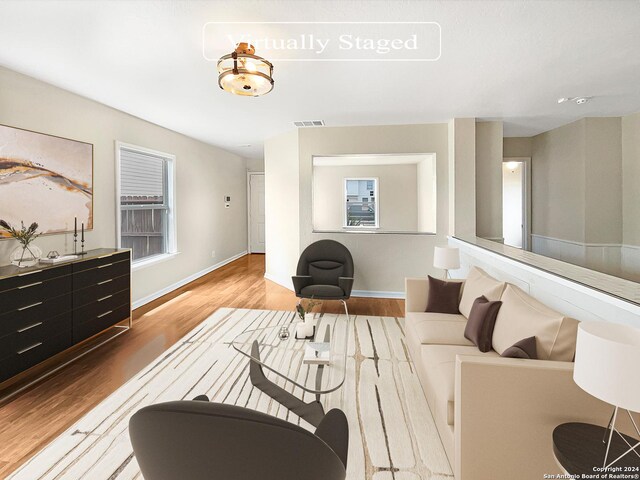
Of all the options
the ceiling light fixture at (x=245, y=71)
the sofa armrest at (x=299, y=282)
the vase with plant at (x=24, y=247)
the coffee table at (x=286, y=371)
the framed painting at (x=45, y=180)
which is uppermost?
the ceiling light fixture at (x=245, y=71)

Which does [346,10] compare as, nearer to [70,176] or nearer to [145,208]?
[70,176]

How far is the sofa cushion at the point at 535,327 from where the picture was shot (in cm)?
181

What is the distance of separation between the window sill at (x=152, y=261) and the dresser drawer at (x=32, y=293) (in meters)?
1.69

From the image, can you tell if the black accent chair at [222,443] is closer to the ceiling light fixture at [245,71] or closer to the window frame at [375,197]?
the ceiling light fixture at [245,71]

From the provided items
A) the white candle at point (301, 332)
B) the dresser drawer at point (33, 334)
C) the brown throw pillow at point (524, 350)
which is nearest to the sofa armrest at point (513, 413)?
the brown throw pillow at point (524, 350)

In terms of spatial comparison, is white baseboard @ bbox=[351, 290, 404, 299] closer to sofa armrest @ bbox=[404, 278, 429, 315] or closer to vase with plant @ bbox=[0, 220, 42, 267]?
sofa armrest @ bbox=[404, 278, 429, 315]

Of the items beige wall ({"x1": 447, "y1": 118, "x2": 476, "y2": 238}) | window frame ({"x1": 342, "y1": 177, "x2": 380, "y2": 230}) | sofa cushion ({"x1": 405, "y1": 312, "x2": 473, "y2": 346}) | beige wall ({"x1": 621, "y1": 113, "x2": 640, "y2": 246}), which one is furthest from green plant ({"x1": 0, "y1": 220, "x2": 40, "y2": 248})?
beige wall ({"x1": 621, "y1": 113, "x2": 640, "y2": 246})

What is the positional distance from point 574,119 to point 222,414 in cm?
635

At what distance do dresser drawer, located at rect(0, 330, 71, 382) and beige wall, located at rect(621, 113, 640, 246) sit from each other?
7.25 m

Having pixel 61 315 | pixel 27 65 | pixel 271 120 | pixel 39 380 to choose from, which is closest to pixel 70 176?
pixel 27 65

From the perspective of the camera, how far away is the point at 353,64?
300 centimetres

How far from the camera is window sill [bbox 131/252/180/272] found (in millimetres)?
4922

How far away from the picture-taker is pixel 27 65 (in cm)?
303

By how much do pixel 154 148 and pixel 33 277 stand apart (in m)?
3.01
